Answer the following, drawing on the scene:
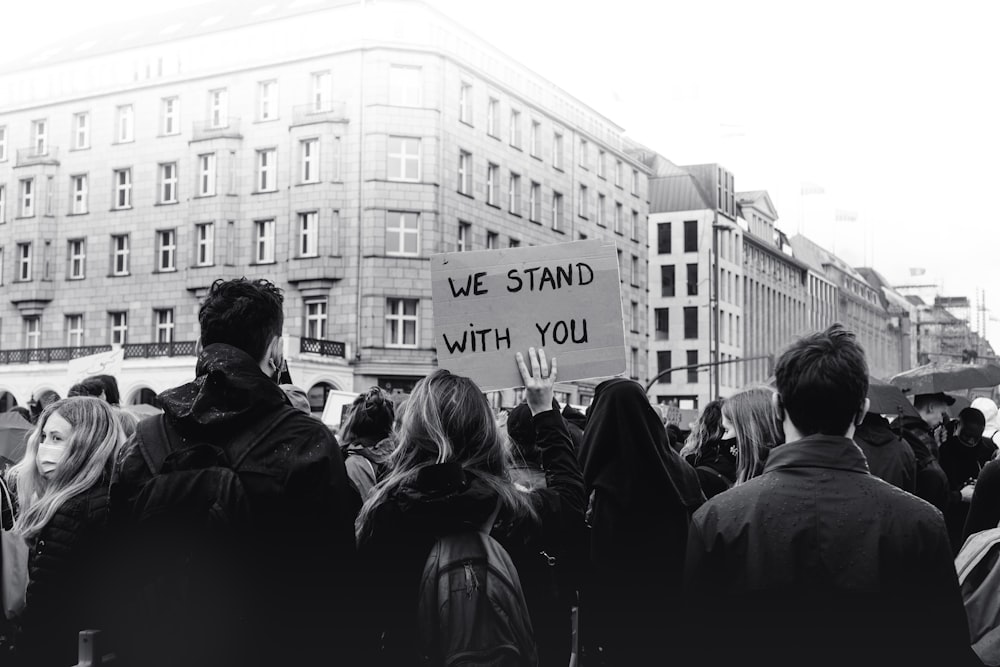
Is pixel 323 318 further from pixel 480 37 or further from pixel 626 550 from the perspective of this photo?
pixel 626 550

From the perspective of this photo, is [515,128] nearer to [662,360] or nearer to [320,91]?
[320,91]

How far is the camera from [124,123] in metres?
48.1

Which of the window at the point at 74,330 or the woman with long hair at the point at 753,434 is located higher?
the window at the point at 74,330

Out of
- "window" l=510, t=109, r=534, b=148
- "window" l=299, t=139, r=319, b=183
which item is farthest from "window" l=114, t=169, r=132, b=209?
"window" l=510, t=109, r=534, b=148

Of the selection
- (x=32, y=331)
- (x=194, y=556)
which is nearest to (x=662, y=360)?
(x=32, y=331)

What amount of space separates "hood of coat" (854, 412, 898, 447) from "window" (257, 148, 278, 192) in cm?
4022

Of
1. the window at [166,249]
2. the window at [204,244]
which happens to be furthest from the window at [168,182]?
the window at [204,244]

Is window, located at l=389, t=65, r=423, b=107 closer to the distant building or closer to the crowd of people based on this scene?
the distant building

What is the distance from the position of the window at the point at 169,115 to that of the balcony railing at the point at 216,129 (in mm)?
1163

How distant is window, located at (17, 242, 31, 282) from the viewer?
1940 inches

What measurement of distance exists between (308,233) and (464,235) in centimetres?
613

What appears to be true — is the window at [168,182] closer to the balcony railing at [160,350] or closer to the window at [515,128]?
the balcony railing at [160,350]

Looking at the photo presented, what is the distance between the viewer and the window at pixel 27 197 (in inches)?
1945

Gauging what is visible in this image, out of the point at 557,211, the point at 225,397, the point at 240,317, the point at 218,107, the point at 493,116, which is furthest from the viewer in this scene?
the point at 557,211
